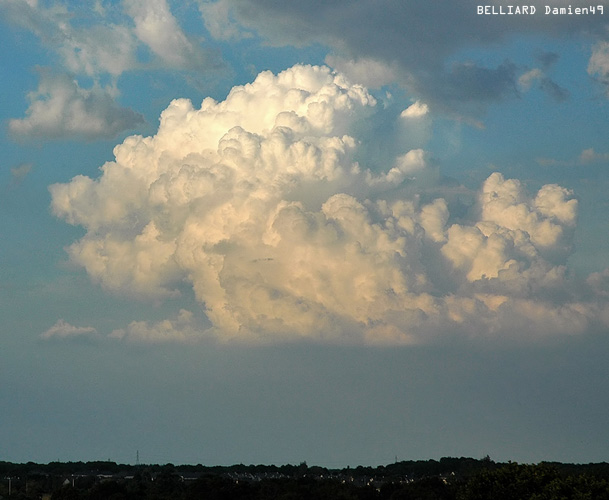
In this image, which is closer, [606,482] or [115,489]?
[606,482]

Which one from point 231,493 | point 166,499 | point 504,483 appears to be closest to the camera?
point 504,483

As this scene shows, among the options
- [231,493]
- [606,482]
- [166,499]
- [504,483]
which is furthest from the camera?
[231,493]

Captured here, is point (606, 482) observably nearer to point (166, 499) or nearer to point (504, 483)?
point (504, 483)

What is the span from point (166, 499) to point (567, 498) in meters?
90.1

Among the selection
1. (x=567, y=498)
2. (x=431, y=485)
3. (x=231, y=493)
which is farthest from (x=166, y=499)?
(x=567, y=498)

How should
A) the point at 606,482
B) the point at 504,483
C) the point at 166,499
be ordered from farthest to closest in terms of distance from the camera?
the point at 166,499
the point at 504,483
the point at 606,482

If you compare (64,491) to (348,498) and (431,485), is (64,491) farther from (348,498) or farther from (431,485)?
(431,485)

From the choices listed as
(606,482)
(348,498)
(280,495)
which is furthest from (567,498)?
(280,495)

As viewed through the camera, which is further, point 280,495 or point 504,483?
point 280,495

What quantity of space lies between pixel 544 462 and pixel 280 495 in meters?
75.7

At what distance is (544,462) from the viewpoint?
122062 mm

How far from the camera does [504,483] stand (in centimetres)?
11581

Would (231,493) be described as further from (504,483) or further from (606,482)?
(606,482)

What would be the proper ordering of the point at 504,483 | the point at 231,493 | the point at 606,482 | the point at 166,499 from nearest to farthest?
the point at 606,482, the point at 504,483, the point at 166,499, the point at 231,493
